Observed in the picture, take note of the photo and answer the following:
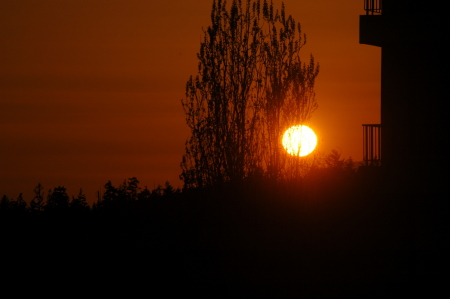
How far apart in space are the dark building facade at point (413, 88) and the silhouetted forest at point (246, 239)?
2.45 ft

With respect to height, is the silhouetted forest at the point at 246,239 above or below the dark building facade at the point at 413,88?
below

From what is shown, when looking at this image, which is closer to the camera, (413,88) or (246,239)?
(246,239)

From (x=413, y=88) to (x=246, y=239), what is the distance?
582cm

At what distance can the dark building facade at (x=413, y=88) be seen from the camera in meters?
14.0

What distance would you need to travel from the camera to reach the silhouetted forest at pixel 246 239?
942 centimetres

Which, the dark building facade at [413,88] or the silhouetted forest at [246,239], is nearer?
the silhouetted forest at [246,239]

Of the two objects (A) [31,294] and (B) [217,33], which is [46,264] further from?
(B) [217,33]

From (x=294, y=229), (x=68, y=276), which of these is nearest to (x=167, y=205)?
(x=294, y=229)

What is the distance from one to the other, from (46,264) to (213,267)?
2656 millimetres

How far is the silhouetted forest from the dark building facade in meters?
0.75

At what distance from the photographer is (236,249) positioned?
11.1 m

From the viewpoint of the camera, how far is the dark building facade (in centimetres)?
1401

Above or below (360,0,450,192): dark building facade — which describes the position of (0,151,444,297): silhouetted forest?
below

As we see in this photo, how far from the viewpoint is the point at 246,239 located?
1155 cm
